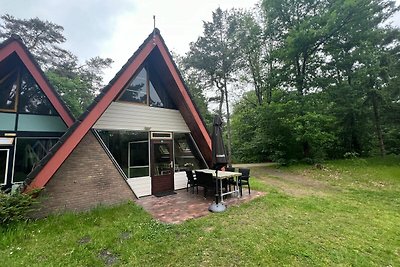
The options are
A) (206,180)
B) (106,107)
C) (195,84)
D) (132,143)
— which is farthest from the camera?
(195,84)

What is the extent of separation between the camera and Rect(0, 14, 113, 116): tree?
1464cm

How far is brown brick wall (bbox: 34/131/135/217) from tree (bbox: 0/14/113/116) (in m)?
10.9

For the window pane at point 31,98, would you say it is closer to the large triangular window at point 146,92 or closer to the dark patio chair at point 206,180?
the large triangular window at point 146,92

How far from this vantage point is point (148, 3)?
10.4 m

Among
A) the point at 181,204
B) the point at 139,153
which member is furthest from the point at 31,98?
the point at 181,204

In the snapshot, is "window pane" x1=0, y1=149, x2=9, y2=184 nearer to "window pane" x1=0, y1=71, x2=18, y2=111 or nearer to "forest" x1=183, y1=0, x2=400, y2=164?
"window pane" x1=0, y1=71, x2=18, y2=111

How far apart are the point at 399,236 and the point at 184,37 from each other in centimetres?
2153

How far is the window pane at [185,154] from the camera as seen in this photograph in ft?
29.1

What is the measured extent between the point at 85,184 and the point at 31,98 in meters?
4.20

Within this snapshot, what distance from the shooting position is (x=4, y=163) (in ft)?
21.9

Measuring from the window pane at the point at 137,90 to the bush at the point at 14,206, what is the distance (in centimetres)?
412

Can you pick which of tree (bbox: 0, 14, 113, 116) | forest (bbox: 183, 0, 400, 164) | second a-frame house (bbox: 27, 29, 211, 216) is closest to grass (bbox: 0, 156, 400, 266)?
second a-frame house (bbox: 27, 29, 211, 216)

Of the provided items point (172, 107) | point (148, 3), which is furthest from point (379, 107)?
point (148, 3)

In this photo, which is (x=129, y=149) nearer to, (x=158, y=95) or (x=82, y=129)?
(x=82, y=129)
